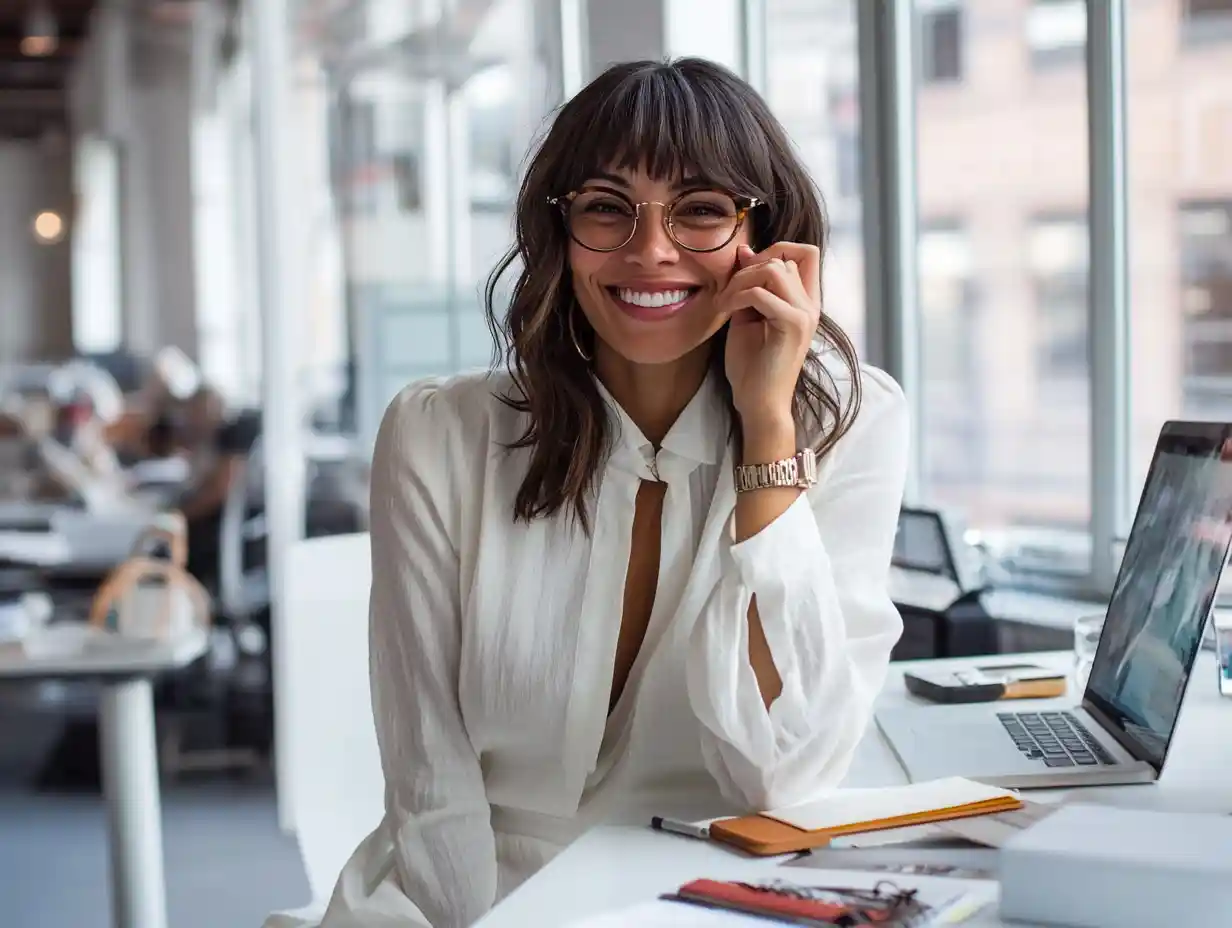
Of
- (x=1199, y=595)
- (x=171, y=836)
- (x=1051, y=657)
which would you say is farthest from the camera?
(x=171, y=836)

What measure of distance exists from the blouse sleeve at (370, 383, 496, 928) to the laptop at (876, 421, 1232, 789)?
1.56ft

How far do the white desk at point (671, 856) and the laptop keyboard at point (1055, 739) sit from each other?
0.07 meters

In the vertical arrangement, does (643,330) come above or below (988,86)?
below

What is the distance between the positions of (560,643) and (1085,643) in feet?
2.48

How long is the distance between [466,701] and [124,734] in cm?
179

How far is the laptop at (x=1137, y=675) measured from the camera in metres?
1.58

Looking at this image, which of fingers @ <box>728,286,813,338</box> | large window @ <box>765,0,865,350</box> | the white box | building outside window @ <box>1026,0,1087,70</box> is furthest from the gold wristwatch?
large window @ <box>765,0,865,350</box>

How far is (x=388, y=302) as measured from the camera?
19.2 feet

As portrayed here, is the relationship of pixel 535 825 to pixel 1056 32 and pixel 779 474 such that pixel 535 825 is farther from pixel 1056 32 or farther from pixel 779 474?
pixel 1056 32

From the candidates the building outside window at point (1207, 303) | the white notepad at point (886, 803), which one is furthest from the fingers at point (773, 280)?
the building outside window at point (1207, 303)

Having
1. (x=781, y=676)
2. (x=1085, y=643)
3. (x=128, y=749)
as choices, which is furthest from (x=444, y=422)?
(x=128, y=749)

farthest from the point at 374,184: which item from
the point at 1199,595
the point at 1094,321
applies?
the point at 1199,595

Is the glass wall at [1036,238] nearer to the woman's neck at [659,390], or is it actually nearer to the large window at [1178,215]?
the large window at [1178,215]

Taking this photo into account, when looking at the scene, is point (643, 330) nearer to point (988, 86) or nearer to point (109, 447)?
point (988, 86)
